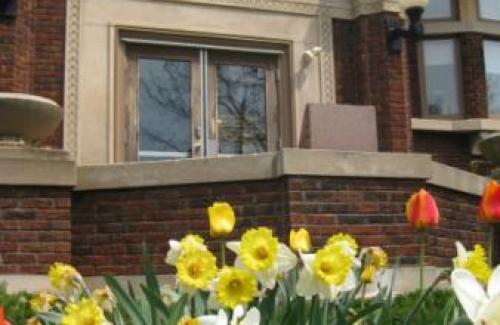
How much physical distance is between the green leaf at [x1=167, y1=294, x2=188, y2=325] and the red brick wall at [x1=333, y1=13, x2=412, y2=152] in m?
9.18

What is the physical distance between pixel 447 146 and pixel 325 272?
1108cm

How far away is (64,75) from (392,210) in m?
4.96

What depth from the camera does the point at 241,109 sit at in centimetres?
1111

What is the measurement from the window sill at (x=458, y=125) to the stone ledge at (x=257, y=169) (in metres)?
5.38

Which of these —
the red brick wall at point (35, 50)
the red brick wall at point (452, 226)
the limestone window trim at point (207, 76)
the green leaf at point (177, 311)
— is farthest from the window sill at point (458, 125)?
the green leaf at point (177, 311)

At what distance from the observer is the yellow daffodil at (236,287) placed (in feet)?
6.52

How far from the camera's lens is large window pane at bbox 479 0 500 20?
13.7 m

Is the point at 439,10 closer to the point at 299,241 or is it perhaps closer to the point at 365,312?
the point at 299,241

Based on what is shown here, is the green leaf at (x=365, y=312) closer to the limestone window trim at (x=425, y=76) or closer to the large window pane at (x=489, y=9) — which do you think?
the limestone window trim at (x=425, y=76)

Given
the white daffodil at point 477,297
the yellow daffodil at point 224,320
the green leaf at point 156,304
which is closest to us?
the white daffodil at point 477,297

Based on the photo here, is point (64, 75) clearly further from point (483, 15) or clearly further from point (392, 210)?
point (483, 15)

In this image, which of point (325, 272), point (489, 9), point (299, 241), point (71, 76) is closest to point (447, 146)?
point (489, 9)

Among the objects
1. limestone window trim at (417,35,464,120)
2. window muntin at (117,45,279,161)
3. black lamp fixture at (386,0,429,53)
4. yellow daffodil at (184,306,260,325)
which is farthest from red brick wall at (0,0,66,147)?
yellow daffodil at (184,306,260,325)

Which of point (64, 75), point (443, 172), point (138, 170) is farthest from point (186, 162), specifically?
point (64, 75)
